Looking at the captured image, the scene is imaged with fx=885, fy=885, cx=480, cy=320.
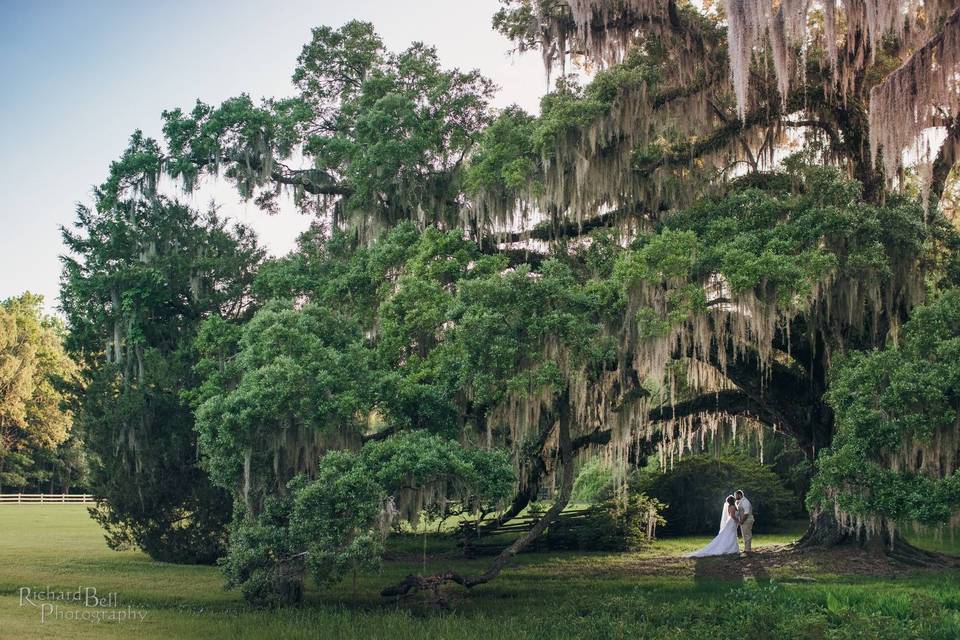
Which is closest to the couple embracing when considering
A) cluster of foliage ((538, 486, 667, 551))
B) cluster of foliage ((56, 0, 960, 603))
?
cluster of foliage ((56, 0, 960, 603))

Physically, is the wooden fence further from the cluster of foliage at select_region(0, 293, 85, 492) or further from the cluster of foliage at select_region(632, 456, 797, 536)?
the cluster of foliage at select_region(632, 456, 797, 536)

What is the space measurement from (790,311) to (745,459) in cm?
1294

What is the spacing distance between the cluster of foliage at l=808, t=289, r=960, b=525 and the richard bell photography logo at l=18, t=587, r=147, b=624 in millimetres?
10595

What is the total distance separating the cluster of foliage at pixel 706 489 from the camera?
86.6ft

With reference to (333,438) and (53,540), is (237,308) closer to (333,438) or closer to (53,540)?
(333,438)

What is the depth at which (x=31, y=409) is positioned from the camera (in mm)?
56781

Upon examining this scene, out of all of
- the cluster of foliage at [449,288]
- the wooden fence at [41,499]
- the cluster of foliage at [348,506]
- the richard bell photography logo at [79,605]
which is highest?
the cluster of foliage at [449,288]

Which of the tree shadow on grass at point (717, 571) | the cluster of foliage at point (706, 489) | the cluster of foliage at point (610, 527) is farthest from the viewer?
the cluster of foliage at point (706, 489)

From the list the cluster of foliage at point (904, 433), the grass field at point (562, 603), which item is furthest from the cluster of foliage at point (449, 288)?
the cluster of foliage at point (904, 433)

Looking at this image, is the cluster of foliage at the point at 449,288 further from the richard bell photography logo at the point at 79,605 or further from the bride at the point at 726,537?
the bride at the point at 726,537

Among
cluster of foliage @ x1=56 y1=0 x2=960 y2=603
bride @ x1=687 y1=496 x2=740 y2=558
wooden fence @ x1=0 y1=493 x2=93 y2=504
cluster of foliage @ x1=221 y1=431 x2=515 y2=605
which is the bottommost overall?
wooden fence @ x1=0 y1=493 x2=93 y2=504

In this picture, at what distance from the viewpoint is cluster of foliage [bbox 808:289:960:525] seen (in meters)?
12.7

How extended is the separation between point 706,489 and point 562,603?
1444 centimetres

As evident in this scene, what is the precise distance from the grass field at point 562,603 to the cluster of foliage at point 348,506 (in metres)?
0.63
